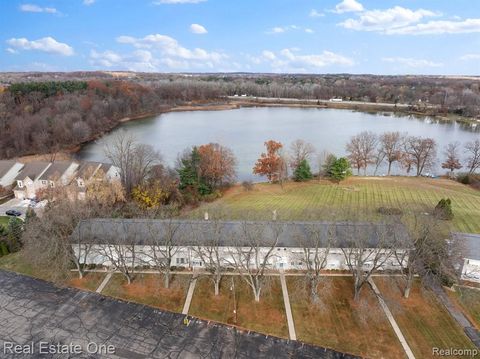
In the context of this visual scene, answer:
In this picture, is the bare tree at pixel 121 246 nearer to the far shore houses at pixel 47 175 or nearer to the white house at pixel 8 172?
the far shore houses at pixel 47 175

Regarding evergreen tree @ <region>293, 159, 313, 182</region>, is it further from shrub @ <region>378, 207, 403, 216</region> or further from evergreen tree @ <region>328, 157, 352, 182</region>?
shrub @ <region>378, 207, 403, 216</region>

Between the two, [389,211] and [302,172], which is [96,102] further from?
[389,211]

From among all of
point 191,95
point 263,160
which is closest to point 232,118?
point 191,95

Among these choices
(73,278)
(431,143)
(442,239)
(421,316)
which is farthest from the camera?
(431,143)

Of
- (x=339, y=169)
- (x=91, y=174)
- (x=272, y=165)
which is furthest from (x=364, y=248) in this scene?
(x=91, y=174)

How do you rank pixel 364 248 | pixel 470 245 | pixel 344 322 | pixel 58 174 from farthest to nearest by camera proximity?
1. pixel 58 174
2. pixel 470 245
3. pixel 364 248
4. pixel 344 322

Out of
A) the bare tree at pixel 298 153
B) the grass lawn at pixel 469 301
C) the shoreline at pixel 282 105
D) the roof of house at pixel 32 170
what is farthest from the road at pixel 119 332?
the shoreline at pixel 282 105

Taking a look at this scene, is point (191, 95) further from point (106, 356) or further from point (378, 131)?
point (106, 356)
